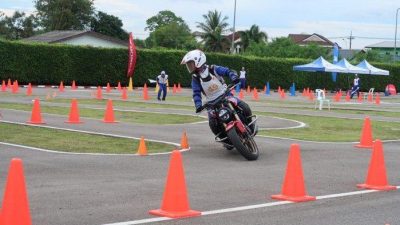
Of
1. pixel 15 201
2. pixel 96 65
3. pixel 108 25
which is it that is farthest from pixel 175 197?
pixel 108 25

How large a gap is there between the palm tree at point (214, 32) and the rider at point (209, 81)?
91429mm

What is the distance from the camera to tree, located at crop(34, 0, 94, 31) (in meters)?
106

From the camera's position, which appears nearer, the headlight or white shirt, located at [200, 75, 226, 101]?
the headlight

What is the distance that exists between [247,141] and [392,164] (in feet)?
8.54

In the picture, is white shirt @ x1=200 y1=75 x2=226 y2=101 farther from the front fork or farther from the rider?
the front fork

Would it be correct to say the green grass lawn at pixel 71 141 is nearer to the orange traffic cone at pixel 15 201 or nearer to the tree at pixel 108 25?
the orange traffic cone at pixel 15 201

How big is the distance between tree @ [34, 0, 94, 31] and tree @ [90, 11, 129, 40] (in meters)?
1.39

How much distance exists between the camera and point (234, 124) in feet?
41.4

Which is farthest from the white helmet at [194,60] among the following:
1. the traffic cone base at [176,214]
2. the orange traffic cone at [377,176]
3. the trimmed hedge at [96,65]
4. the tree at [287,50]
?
the tree at [287,50]

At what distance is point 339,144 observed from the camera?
15.8 metres

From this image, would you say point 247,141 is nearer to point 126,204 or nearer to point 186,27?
point 126,204

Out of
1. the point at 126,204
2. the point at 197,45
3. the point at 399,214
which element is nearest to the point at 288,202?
the point at 399,214

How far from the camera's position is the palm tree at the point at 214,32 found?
345 ft

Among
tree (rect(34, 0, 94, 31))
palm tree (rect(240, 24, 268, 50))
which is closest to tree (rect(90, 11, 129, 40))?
tree (rect(34, 0, 94, 31))
